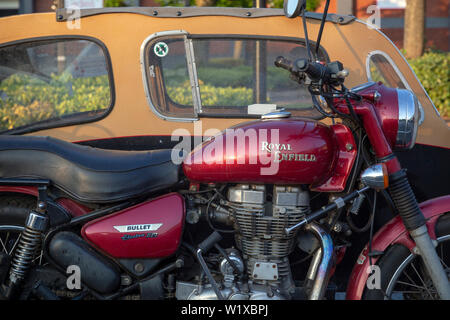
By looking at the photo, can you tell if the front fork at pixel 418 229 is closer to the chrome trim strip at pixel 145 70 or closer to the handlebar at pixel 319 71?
the handlebar at pixel 319 71

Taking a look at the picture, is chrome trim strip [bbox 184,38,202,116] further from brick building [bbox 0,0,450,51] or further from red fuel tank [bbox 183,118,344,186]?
brick building [bbox 0,0,450,51]

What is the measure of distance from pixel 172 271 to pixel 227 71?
4.78 feet

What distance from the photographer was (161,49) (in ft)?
11.4

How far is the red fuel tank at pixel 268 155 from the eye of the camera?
8.48 ft

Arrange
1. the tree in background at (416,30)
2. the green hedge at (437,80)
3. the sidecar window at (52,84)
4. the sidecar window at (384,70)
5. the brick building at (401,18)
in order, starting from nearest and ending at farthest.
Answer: the sidecar window at (384,70), the sidecar window at (52,84), the green hedge at (437,80), the tree in background at (416,30), the brick building at (401,18)

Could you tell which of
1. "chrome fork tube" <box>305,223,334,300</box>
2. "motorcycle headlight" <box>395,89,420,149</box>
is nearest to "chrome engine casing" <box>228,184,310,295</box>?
"chrome fork tube" <box>305,223,334,300</box>

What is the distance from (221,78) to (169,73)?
356mm

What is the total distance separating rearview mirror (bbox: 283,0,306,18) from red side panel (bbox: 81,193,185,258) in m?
1.11

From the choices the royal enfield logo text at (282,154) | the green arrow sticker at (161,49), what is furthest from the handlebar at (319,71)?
the green arrow sticker at (161,49)

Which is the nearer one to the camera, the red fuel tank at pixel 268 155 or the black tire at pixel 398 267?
the red fuel tank at pixel 268 155

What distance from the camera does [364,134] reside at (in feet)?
9.01

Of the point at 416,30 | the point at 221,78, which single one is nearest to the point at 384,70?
the point at 221,78

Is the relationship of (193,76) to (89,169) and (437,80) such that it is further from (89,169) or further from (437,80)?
(437,80)

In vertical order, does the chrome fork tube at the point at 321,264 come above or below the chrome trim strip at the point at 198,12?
below
